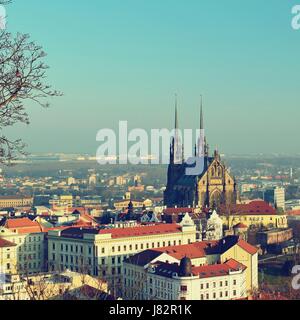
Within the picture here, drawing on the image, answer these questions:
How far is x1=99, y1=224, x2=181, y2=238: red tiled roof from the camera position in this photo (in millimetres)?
40294

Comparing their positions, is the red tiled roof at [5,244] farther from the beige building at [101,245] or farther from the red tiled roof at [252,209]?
the red tiled roof at [252,209]

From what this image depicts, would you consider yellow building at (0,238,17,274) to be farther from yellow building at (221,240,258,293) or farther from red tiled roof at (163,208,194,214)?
red tiled roof at (163,208,194,214)

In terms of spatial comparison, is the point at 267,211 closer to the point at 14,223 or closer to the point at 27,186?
the point at 14,223

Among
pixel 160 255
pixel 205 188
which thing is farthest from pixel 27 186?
pixel 160 255

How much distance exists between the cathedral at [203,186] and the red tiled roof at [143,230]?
14809 mm

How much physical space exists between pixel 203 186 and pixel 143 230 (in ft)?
63.8

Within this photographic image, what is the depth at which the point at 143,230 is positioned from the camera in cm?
4216

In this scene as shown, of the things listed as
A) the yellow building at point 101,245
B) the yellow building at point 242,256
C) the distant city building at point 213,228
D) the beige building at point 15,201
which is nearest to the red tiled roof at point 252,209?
the distant city building at point 213,228

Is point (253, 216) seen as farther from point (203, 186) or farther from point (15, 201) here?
point (15, 201)

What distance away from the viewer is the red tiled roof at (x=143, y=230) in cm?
4029
